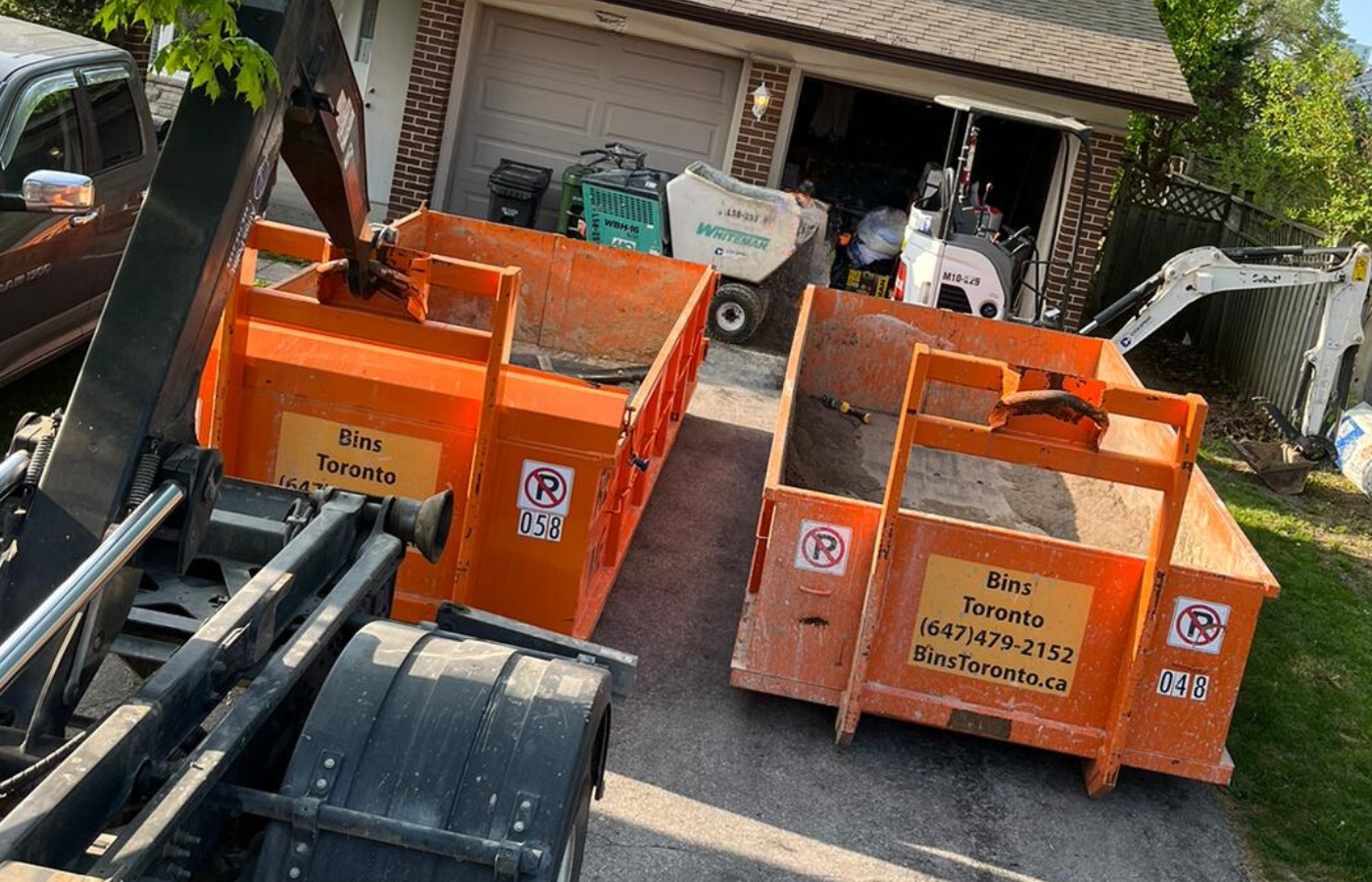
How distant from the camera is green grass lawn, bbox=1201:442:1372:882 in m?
7.27

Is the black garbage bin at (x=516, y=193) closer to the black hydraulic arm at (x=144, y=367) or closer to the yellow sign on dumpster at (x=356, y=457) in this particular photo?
the yellow sign on dumpster at (x=356, y=457)

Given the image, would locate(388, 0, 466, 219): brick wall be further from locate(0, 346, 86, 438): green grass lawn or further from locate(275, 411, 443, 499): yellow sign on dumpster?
locate(275, 411, 443, 499): yellow sign on dumpster

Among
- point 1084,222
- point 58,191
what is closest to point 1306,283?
point 1084,222

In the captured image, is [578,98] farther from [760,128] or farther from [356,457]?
[356,457]

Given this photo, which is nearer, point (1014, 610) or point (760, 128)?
point (1014, 610)

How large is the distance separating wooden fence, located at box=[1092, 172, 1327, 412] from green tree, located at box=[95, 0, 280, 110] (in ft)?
42.7

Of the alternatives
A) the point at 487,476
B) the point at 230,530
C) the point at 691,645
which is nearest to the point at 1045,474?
the point at 691,645

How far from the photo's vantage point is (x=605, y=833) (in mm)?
5969

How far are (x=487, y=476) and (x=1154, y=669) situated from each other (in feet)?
9.75

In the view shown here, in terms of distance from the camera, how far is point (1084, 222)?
15891 millimetres

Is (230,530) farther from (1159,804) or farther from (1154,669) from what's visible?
(1159,804)

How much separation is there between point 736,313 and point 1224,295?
6617mm

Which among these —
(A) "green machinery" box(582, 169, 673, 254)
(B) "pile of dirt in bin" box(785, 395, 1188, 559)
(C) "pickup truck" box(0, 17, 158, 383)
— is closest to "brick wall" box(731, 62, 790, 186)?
(A) "green machinery" box(582, 169, 673, 254)

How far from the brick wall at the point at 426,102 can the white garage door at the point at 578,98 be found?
0.37 meters
